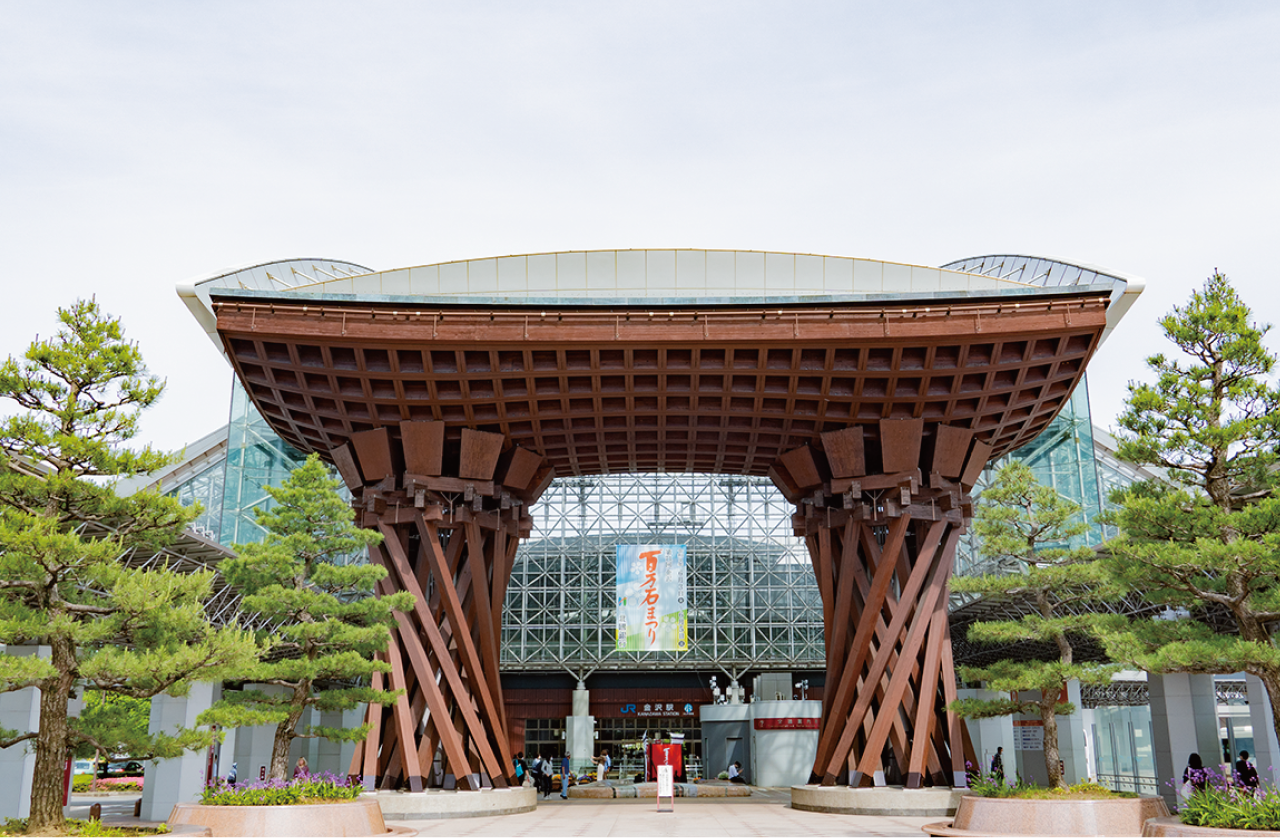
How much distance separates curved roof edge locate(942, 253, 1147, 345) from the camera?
69.4ft

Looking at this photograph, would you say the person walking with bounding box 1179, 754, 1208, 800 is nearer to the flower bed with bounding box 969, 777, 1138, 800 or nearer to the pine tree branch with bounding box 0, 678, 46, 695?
the flower bed with bounding box 969, 777, 1138, 800

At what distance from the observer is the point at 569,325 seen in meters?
19.2

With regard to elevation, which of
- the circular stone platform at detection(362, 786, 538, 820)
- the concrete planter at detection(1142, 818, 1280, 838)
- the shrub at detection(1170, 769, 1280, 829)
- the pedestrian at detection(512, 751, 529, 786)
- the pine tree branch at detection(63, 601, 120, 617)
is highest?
the pine tree branch at detection(63, 601, 120, 617)

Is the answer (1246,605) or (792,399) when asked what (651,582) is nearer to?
(792,399)

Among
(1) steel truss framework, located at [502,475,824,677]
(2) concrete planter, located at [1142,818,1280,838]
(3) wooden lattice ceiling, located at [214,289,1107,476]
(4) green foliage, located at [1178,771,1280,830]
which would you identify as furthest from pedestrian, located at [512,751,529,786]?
(1) steel truss framework, located at [502,475,824,677]

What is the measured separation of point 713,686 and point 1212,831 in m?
35.0

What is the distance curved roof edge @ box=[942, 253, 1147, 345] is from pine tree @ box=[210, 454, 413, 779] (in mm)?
14855

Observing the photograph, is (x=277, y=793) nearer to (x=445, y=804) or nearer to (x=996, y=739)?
(x=445, y=804)

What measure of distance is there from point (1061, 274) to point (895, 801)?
14652mm

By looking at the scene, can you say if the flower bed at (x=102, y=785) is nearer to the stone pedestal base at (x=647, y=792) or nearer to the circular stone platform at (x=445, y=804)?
the stone pedestal base at (x=647, y=792)

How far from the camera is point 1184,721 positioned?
23109mm

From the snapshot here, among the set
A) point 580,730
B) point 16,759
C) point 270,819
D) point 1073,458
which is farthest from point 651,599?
point 270,819

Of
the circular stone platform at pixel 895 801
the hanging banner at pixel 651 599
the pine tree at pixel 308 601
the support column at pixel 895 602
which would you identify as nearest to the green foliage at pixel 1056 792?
the circular stone platform at pixel 895 801

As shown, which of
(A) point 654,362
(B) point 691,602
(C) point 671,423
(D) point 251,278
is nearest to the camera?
(A) point 654,362
